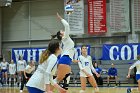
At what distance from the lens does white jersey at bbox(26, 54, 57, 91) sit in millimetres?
4792

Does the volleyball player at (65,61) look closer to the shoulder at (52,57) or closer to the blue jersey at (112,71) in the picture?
the shoulder at (52,57)

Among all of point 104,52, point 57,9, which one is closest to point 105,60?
point 104,52

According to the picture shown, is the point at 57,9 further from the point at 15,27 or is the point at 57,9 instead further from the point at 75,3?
the point at 15,27

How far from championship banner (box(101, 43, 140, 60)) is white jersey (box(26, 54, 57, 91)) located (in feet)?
63.3

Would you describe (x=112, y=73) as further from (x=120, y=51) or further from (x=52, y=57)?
(x=52, y=57)

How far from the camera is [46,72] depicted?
189 inches

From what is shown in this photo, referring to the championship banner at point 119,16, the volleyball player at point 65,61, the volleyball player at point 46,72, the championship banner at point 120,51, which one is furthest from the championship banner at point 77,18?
the volleyball player at point 46,72

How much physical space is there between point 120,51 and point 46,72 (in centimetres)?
1966

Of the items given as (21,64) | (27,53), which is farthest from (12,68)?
(27,53)

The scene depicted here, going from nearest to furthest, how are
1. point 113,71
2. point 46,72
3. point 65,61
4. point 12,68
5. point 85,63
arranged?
Answer: point 46,72 → point 65,61 → point 85,63 → point 113,71 → point 12,68

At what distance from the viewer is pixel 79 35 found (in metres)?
26.9

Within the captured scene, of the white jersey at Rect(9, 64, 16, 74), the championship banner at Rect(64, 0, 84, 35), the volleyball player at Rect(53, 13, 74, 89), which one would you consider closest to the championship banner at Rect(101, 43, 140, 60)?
the championship banner at Rect(64, 0, 84, 35)

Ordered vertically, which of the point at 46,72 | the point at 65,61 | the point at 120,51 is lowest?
the point at 120,51

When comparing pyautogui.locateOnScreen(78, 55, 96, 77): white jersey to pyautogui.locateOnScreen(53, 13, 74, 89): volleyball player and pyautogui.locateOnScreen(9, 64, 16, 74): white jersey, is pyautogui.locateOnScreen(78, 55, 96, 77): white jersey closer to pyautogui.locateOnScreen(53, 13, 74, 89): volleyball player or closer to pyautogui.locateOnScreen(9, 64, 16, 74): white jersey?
pyautogui.locateOnScreen(53, 13, 74, 89): volleyball player
